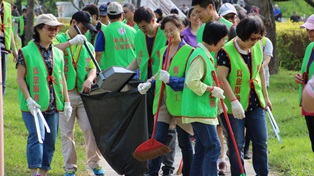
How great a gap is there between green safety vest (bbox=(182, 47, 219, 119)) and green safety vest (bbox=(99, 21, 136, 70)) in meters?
2.44

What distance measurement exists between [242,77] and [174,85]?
25.7 inches

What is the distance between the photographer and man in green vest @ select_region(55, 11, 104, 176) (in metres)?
8.47

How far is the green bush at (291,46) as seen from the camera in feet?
73.0

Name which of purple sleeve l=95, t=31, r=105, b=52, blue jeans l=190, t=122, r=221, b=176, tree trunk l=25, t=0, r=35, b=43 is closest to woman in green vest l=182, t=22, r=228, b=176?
blue jeans l=190, t=122, r=221, b=176

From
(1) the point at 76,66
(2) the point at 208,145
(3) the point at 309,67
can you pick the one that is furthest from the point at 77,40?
(3) the point at 309,67

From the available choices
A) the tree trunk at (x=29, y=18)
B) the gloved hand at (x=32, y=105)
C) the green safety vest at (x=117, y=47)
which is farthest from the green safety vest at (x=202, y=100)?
the tree trunk at (x=29, y=18)

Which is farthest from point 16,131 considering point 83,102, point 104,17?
point 83,102

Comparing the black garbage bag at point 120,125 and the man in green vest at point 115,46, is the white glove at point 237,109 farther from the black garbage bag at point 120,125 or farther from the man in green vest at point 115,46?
the man in green vest at point 115,46

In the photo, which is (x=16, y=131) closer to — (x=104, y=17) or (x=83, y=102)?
(x=104, y=17)

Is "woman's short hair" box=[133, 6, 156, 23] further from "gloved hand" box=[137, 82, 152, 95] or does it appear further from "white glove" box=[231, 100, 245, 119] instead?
"white glove" box=[231, 100, 245, 119]

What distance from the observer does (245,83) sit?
7.40 meters

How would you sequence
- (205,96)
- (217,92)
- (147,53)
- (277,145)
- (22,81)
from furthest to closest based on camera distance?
(277,145)
(147,53)
(22,81)
(205,96)
(217,92)

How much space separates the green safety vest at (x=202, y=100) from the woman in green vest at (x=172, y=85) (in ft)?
1.23

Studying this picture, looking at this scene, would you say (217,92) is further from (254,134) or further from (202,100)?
(254,134)
